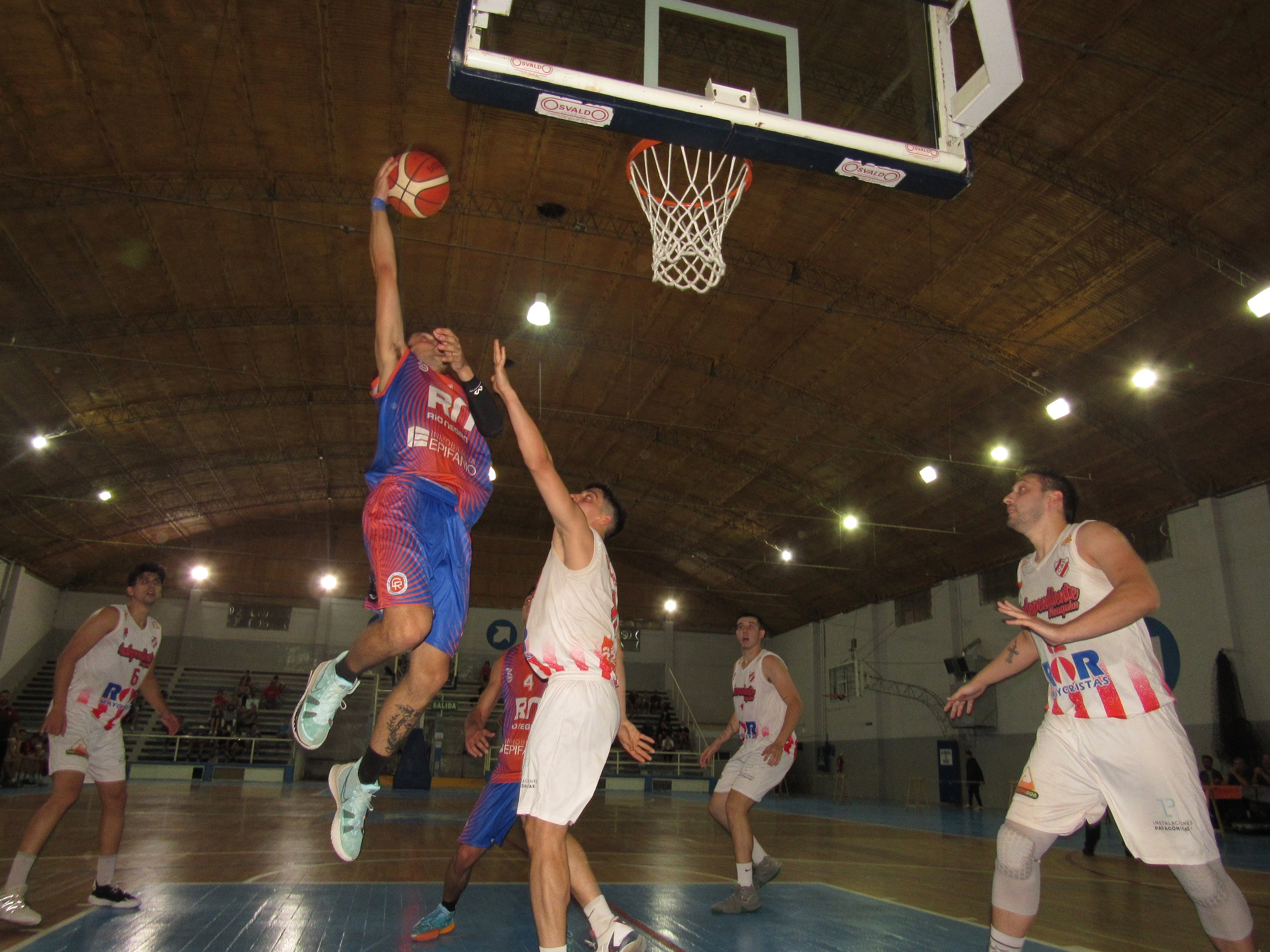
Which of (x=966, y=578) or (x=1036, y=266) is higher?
(x=1036, y=266)

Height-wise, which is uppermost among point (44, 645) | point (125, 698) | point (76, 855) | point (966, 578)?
point (966, 578)

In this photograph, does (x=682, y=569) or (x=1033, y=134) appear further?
(x=682, y=569)

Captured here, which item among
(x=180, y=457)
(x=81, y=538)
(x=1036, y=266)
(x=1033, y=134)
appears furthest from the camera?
(x=81, y=538)

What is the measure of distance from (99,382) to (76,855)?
50.7 feet

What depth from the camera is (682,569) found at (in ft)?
112

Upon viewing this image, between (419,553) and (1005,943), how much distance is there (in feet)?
9.63

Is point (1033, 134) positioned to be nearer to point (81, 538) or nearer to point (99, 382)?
point (99, 382)

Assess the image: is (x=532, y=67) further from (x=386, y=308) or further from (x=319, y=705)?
(x=319, y=705)

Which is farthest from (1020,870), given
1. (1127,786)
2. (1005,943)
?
(1127,786)

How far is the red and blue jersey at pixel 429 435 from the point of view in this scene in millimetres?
3988

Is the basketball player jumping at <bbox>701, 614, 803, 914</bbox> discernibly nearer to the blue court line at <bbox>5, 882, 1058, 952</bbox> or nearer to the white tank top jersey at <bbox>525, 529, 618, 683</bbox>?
the blue court line at <bbox>5, 882, 1058, 952</bbox>

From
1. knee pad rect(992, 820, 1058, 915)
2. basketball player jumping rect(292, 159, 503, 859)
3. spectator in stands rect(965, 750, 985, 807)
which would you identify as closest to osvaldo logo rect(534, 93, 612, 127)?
basketball player jumping rect(292, 159, 503, 859)

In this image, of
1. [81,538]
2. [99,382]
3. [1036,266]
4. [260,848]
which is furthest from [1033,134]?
[81,538]

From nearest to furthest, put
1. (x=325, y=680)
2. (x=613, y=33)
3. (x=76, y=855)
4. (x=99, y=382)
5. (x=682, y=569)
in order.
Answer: (x=325, y=680) → (x=76, y=855) → (x=613, y=33) → (x=99, y=382) → (x=682, y=569)
